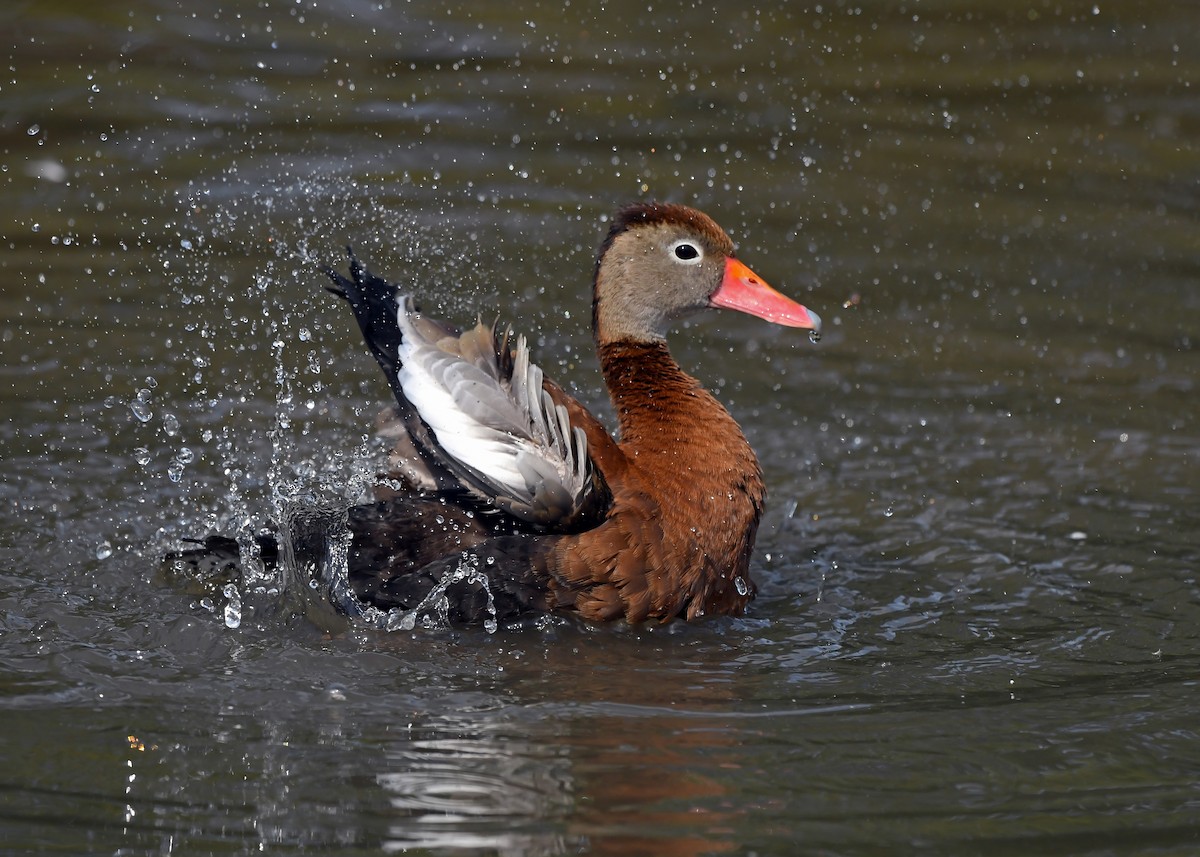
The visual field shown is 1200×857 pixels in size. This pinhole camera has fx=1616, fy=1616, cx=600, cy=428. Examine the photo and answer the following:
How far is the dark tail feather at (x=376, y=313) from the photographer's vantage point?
5293 millimetres

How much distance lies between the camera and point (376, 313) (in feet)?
17.7

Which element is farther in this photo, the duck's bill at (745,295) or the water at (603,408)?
the duck's bill at (745,295)

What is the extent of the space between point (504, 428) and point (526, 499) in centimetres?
23

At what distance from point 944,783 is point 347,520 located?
7.17 ft

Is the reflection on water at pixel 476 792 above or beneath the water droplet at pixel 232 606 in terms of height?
beneath

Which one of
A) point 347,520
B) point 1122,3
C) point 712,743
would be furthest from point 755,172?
point 712,743

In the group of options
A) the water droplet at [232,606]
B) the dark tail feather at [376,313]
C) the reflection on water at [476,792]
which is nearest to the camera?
the reflection on water at [476,792]

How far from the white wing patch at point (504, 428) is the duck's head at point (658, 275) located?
80 cm

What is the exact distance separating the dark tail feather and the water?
0.65m

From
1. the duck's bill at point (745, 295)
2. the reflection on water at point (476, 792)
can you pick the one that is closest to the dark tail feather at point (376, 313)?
the duck's bill at point (745, 295)

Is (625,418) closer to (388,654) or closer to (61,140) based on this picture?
(388,654)

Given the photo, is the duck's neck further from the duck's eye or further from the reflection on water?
the reflection on water

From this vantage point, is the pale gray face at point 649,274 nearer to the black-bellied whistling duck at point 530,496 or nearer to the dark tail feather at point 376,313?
the black-bellied whistling duck at point 530,496

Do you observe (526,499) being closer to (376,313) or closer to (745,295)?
(376,313)
